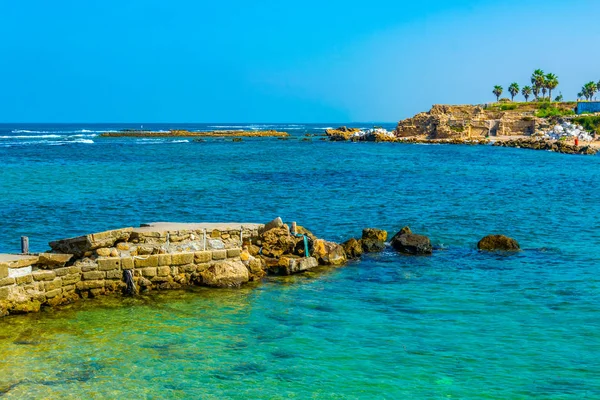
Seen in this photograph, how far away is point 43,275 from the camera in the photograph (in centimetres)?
1272

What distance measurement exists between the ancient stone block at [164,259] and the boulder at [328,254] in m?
4.37

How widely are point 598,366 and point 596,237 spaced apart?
40.8 feet

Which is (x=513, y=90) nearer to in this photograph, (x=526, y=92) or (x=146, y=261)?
(x=526, y=92)

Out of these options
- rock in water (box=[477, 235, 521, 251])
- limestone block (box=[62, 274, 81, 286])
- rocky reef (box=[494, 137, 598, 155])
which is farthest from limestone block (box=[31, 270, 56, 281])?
rocky reef (box=[494, 137, 598, 155])

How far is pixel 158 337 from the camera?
10.9m

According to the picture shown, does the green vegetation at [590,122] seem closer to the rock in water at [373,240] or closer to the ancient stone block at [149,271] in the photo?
the rock in water at [373,240]

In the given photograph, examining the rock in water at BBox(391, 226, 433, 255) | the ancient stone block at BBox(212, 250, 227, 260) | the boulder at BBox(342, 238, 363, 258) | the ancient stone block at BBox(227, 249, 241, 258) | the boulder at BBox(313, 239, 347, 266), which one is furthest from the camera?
the rock in water at BBox(391, 226, 433, 255)

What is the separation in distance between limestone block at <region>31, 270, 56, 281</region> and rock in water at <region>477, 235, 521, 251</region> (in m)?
12.7

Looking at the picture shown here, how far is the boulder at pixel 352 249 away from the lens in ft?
57.6

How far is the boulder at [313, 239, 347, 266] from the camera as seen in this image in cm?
1666

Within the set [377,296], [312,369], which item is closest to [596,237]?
[377,296]

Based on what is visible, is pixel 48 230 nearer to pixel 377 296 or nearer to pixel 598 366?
pixel 377 296

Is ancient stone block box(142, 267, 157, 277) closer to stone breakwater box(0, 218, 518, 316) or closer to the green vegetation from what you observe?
stone breakwater box(0, 218, 518, 316)

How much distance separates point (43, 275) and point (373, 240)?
9.85m
